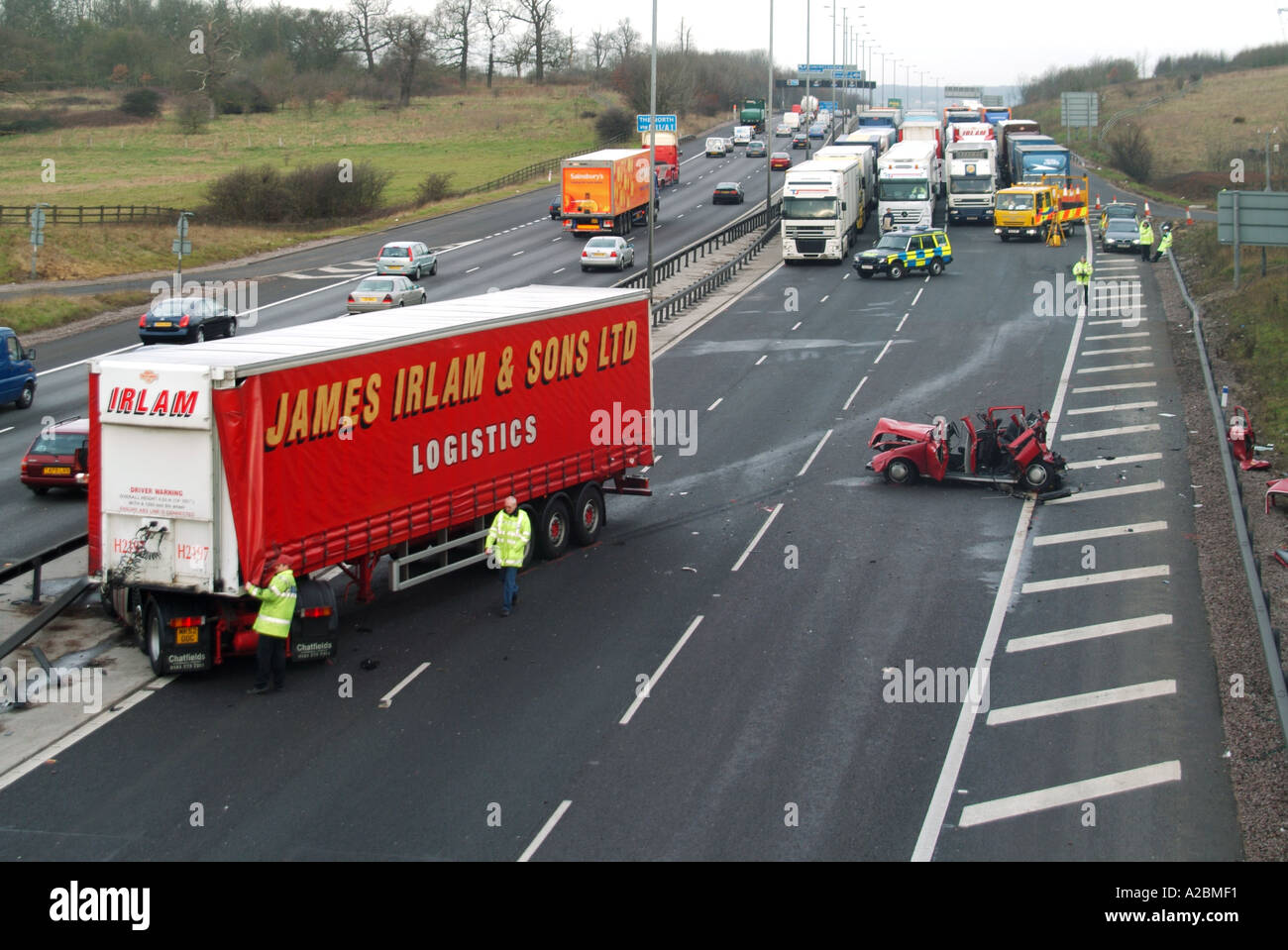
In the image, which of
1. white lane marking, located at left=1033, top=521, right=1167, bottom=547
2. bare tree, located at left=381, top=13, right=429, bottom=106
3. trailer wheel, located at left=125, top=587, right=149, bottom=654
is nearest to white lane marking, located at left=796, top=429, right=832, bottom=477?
white lane marking, located at left=1033, top=521, right=1167, bottom=547

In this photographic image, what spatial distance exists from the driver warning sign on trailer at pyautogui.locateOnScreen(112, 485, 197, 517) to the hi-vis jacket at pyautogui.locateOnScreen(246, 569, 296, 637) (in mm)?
1235

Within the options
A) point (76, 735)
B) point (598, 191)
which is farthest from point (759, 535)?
point (598, 191)

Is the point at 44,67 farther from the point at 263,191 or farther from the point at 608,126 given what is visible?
the point at 263,191

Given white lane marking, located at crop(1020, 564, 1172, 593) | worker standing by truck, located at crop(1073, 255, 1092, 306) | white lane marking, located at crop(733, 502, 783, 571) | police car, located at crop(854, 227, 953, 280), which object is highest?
police car, located at crop(854, 227, 953, 280)

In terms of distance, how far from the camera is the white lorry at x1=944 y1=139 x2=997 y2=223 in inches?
2427

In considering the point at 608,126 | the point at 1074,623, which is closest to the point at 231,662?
the point at 1074,623

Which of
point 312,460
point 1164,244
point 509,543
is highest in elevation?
point 1164,244

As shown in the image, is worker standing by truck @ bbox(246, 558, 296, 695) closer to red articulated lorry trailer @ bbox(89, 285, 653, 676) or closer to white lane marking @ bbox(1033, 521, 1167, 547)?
red articulated lorry trailer @ bbox(89, 285, 653, 676)

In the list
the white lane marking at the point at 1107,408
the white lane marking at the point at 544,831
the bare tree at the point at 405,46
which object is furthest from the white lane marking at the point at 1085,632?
the bare tree at the point at 405,46

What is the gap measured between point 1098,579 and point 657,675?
7.30 meters

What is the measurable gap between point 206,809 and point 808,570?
32.9 feet

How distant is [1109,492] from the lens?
23766mm

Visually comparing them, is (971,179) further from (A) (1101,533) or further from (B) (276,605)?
(B) (276,605)

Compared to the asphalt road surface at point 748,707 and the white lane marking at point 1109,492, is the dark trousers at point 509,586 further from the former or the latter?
the white lane marking at point 1109,492
